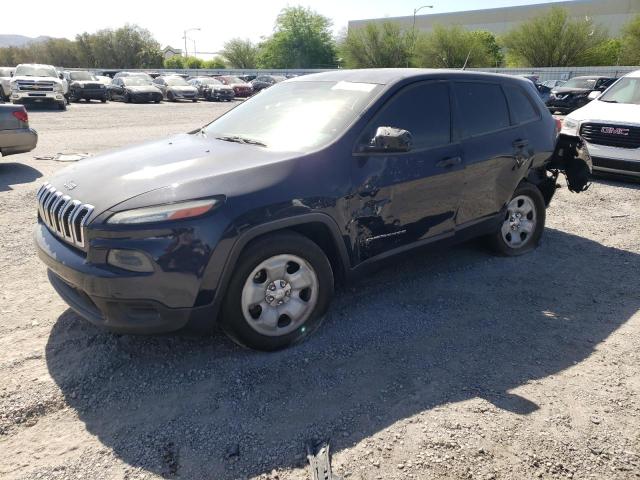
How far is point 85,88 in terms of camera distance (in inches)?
1008

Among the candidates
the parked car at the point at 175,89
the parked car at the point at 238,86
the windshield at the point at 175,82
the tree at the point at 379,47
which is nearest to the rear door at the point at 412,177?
the parked car at the point at 175,89

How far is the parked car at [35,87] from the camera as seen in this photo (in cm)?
1984

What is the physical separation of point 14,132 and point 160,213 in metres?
6.85

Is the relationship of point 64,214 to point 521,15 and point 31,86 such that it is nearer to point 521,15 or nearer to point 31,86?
point 31,86

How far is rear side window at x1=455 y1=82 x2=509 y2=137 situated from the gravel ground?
1350 mm

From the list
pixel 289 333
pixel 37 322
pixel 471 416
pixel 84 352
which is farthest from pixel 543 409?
pixel 37 322

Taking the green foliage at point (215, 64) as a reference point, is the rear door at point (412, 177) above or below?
below

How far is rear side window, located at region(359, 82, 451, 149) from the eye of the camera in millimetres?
3711

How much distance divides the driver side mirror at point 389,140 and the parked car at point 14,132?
704 centimetres

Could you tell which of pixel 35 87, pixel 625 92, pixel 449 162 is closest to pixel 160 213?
pixel 449 162

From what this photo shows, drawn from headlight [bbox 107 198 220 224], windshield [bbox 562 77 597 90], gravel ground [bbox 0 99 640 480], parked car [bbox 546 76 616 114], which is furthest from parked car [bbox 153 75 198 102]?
headlight [bbox 107 198 220 224]

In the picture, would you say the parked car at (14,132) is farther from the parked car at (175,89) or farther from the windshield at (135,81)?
the parked car at (175,89)

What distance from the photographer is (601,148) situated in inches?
321

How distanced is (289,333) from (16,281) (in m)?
2.58
